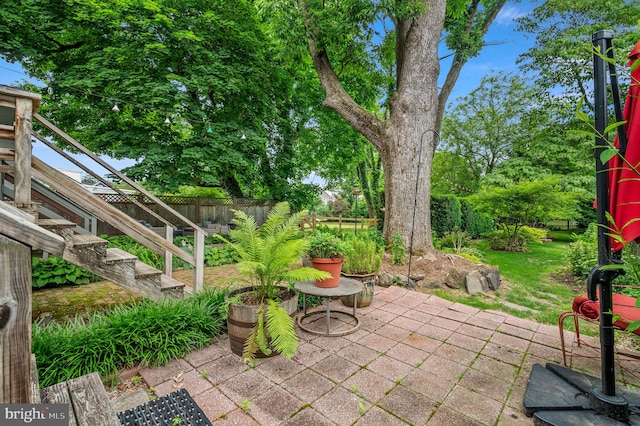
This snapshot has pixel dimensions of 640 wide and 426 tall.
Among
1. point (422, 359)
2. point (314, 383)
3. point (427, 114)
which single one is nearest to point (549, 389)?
point (422, 359)

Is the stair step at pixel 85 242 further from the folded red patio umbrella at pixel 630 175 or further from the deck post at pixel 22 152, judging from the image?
the folded red patio umbrella at pixel 630 175

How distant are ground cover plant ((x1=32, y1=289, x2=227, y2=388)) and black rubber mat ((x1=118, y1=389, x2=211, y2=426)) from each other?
0.54m

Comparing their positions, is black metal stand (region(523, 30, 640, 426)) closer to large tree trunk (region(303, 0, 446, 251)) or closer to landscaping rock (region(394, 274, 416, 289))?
landscaping rock (region(394, 274, 416, 289))

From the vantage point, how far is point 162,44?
577 centimetres

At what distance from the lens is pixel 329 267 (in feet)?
9.77

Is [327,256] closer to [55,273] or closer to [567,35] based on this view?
[55,273]

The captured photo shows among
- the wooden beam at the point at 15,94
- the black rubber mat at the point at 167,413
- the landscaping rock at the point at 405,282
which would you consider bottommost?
the black rubber mat at the point at 167,413

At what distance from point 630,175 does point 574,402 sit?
4.52ft

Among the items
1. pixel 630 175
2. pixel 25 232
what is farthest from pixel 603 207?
pixel 25 232

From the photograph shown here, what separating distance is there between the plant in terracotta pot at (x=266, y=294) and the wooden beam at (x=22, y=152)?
1628mm

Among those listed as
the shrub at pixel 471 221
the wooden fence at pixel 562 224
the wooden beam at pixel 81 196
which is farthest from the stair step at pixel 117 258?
the wooden fence at pixel 562 224

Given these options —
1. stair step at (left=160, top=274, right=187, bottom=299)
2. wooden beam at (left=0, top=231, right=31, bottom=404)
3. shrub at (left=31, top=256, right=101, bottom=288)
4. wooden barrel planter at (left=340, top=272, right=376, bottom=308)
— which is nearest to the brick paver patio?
wooden barrel planter at (left=340, top=272, right=376, bottom=308)

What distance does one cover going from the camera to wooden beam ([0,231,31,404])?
0.81m

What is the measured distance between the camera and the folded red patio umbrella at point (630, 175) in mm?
1441
